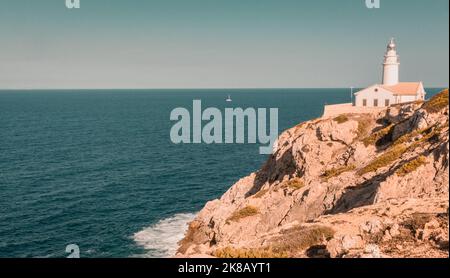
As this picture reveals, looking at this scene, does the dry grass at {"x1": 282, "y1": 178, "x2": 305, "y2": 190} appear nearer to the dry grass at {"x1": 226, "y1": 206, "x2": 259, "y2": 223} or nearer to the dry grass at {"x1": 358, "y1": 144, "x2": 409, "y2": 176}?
the dry grass at {"x1": 226, "y1": 206, "x2": 259, "y2": 223}

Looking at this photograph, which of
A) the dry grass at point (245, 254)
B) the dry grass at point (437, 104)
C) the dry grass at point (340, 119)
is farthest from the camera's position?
the dry grass at point (340, 119)

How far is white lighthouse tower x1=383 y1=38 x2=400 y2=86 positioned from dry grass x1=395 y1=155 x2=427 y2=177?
54351 millimetres

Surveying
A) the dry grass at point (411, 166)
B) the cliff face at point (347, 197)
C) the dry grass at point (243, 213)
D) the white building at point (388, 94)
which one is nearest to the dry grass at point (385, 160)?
the cliff face at point (347, 197)

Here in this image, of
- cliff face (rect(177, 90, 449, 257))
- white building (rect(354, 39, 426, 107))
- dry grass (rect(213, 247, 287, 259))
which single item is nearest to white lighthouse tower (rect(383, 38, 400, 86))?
white building (rect(354, 39, 426, 107))

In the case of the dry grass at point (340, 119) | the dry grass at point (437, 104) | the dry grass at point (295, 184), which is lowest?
the dry grass at point (295, 184)

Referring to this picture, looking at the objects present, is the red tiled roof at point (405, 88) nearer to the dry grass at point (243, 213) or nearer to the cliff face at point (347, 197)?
the cliff face at point (347, 197)

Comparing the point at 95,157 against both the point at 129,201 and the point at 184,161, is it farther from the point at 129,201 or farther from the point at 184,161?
the point at 129,201

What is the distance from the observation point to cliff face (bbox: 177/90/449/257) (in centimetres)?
2148

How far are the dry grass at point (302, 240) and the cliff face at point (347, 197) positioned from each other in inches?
2.4

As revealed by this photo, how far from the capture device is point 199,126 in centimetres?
16850

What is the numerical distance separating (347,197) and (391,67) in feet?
176

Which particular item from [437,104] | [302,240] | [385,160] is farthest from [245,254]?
[437,104]

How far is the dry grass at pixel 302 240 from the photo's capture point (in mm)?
23453
